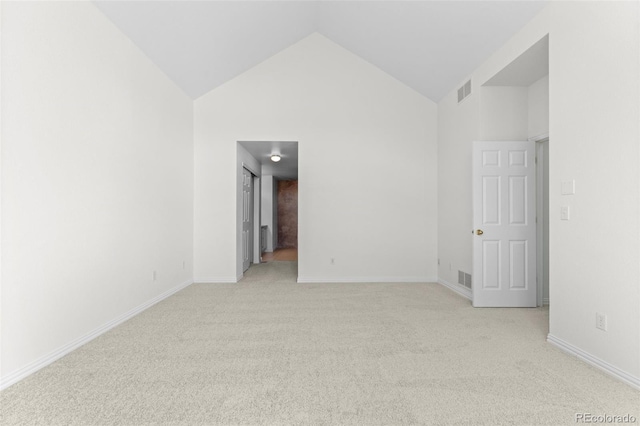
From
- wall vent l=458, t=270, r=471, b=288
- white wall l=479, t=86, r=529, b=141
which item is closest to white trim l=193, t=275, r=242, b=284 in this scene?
wall vent l=458, t=270, r=471, b=288

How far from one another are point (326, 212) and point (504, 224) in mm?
2581

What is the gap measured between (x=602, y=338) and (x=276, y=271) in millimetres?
5070

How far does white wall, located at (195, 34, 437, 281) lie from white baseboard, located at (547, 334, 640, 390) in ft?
A: 8.89

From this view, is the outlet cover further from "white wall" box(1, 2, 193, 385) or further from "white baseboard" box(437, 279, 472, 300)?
"white wall" box(1, 2, 193, 385)

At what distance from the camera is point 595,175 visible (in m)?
2.40

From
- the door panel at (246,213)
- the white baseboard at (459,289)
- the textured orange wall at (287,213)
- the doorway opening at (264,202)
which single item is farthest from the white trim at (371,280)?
the textured orange wall at (287,213)

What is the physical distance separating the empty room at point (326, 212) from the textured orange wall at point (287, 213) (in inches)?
237

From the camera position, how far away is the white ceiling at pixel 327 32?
339 cm

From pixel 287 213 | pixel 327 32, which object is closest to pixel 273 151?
pixel 327 32

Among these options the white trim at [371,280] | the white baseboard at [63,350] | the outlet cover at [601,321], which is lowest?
the white trim at [371,280]

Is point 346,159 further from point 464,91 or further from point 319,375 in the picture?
point 319,375

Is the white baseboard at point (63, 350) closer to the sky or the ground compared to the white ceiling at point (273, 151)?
closer to the ground

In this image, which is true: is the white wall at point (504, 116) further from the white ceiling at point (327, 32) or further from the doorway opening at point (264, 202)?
the doorway opening at point (264, 202)

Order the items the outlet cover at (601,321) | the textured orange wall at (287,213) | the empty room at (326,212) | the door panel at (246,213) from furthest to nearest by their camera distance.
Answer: the textured orange wall at (287,213) → the door panel at (246,213) → the outlet cover at (601,321) → the empty room at (326,212)
